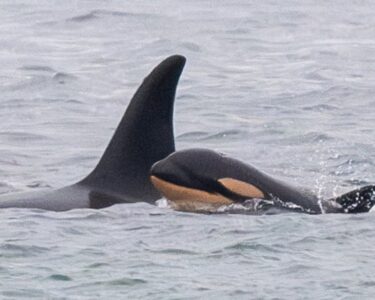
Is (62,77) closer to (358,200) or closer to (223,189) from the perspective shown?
Result: (223,189)

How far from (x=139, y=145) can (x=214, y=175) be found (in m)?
0.81

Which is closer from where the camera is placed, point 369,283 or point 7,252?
point 369,283

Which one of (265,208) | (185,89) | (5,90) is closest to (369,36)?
(185,89)

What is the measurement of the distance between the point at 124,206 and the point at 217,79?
10198 millimetres

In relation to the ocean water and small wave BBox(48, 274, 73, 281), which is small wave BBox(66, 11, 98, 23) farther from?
small wave BBox(48, 274, 73, 281)

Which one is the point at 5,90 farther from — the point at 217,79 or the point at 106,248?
the point at 106,248

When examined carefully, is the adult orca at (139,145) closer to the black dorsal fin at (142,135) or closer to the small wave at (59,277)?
the black dorsal fin at (142,135)

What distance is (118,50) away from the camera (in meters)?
27.5

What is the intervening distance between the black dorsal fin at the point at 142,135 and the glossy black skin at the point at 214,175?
1.17 ft

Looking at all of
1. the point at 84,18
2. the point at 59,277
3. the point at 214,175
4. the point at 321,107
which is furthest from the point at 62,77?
the point at 59,277

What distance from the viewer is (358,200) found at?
1406 cm

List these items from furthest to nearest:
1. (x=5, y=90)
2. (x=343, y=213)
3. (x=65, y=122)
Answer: (x=5, y=90), (x=65, y=122), (x=343, y=213)

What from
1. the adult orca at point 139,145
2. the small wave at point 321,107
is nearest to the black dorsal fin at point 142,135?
the adult orca at point 139,145

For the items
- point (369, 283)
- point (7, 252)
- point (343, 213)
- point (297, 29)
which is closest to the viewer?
point (369, 283)
